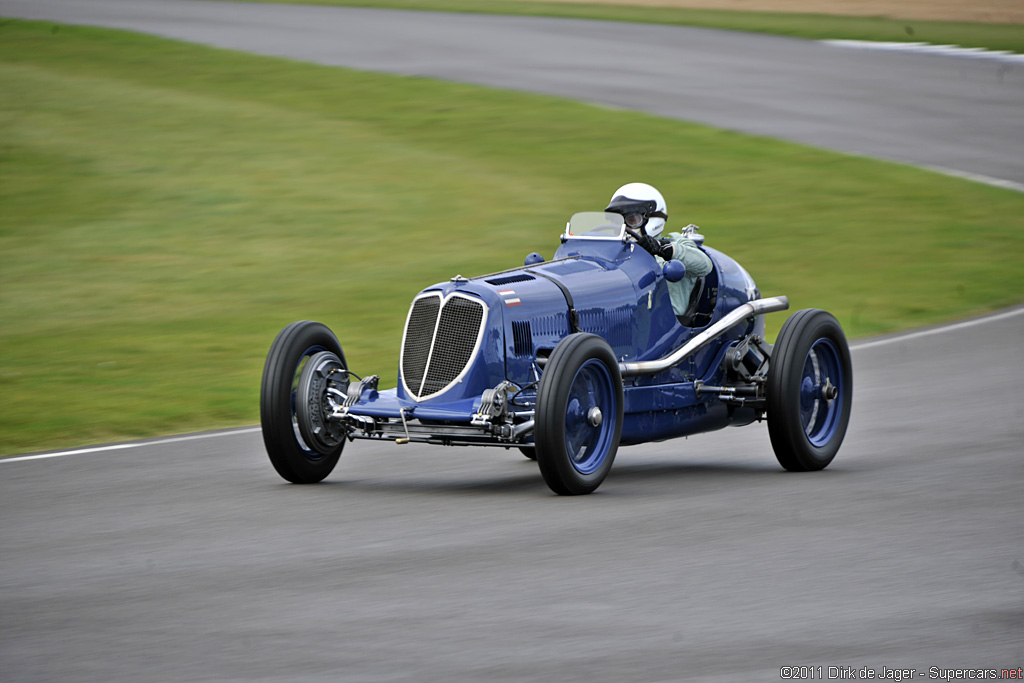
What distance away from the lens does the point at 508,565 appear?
23.5 feet

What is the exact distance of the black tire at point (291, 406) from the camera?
30.3 feet

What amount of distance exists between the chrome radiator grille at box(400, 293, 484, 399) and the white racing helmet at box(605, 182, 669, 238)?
5.10ft

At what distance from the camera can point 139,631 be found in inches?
245

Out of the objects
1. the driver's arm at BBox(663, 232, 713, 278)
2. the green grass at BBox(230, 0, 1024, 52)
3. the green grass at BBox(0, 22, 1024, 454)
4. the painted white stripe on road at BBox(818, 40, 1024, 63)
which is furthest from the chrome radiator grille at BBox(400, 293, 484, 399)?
the green grass at BBox(230, 0, 1024, 52)

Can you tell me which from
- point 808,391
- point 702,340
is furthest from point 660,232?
point 808,391

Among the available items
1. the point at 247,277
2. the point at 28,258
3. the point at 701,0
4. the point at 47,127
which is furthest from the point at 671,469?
the point at 701,0

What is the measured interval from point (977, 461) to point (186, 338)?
29.2 ft

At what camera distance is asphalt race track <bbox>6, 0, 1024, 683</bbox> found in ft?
19.0

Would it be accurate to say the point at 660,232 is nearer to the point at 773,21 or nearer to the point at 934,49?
the point at 934,49

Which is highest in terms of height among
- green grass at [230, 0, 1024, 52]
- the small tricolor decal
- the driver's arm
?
green grass at [230, 0, 1024, 52]

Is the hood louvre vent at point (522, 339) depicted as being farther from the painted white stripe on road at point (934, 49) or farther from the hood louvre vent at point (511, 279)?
the painted white stripe on road at point (934, 49)

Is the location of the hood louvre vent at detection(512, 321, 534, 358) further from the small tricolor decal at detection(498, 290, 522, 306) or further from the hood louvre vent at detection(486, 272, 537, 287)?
the hood louvre vent at detection(486, 272, 537, 287)

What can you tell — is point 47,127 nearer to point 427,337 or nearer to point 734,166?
point 734,166

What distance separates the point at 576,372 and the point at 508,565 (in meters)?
1.65
